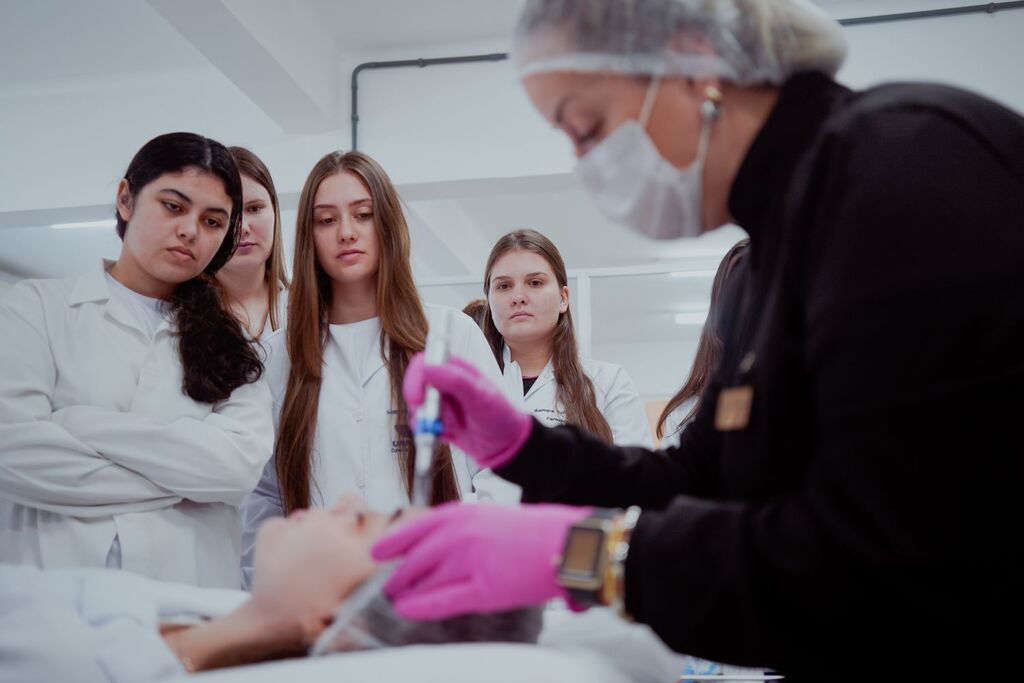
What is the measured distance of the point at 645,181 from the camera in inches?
39.2

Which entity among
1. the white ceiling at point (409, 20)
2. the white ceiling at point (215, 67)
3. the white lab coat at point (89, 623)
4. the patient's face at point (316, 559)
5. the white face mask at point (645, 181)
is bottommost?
the white lab coat at point (89, 623)

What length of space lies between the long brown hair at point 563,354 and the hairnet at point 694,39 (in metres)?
1.87

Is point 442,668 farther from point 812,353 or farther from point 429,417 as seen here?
point 812,353

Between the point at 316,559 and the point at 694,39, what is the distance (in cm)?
78

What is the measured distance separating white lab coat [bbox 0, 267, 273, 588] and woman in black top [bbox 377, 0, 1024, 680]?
33.3 inches

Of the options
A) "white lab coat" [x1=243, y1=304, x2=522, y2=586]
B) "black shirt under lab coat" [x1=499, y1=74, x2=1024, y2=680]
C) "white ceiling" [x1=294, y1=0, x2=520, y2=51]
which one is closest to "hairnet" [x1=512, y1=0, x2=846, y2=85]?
"black shirt under lab coat" [x1=499, y1=74, x2=1024, y2=680]

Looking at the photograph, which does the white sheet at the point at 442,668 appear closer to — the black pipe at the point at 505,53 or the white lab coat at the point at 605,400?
the white lab coat at the point at 605,400

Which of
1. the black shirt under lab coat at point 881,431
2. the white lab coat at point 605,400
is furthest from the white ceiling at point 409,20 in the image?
the black shirt under lab coat at point 881,431

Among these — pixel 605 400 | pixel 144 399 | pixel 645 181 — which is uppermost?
pixel 645 181

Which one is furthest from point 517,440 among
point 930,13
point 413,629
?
point 930,13

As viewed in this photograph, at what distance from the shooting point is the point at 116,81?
444 cm

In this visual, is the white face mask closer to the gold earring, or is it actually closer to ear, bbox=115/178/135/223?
the gold earring

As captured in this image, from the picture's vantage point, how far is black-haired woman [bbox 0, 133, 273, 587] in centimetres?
161

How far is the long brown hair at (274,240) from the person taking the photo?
2.55 meters
